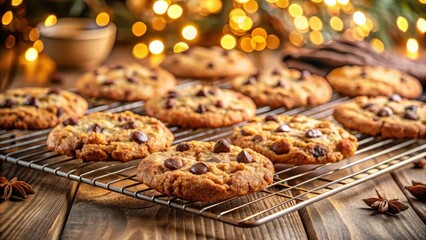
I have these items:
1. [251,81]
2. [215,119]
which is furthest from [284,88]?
[215,119]

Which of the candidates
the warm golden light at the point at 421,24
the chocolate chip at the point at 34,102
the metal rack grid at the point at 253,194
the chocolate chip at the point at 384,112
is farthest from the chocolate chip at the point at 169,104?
the warm golden light at the point at 421,24

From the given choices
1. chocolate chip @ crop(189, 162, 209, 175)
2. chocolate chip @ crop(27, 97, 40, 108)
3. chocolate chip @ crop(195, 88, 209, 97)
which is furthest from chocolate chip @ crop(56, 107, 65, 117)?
chocolate chip @ crop(189, 162, 209, 175)

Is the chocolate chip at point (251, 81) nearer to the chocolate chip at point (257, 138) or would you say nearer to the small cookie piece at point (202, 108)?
the small cookie piece at point (202, 108)

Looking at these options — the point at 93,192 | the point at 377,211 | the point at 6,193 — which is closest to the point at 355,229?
the point at 377,211

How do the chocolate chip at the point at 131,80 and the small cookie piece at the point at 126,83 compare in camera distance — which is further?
the chocolate chip at the point at 131,80

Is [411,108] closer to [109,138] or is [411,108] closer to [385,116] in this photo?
[385,116]

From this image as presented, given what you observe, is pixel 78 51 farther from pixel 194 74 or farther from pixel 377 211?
pixel 377 211

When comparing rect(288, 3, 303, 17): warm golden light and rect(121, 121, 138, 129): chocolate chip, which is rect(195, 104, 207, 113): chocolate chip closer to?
rect(121, 121, 138, 129): chocolate chip

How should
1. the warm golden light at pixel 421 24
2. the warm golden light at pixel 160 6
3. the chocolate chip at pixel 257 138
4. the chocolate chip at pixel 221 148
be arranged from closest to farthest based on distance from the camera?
the chocolate chip at pixel 221 148, the chocolate chip at pixel 257 138, the warm golden light at pixel 421 24, the warm golden light at pixel 160 6
